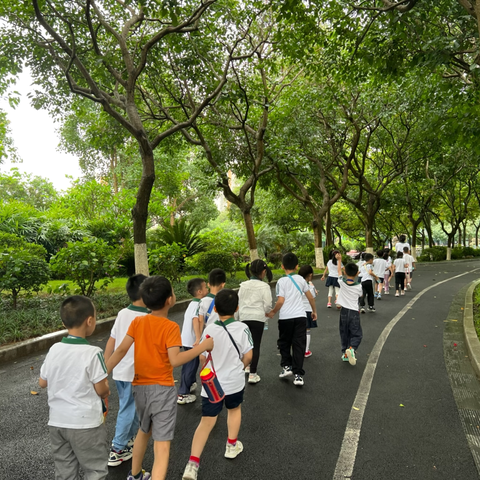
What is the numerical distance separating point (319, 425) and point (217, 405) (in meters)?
1.30

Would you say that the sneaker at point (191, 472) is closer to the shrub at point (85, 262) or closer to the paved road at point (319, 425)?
the paved road at point (319, 425)

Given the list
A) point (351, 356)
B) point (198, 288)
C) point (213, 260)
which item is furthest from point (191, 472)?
point (213, 260)

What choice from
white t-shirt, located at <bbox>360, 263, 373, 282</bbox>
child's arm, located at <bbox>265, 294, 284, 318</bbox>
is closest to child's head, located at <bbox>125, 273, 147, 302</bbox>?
child's arm, located at <bbox>265, 294, 284, 318</bbox>

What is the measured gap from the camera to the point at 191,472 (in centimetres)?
267

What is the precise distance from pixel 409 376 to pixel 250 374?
2.08 metres

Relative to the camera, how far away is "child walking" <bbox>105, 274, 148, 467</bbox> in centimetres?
293

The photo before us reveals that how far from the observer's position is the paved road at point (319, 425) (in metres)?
2.90

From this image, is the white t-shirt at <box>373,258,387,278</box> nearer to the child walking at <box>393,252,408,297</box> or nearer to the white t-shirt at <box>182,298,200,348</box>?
the child walking at <box>393,252,408,297</box>

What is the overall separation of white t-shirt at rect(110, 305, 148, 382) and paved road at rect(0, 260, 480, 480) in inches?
28.7

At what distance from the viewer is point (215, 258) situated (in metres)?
13.1

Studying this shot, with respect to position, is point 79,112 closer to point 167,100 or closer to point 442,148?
point 167,100

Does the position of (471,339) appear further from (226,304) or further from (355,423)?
(226,304)

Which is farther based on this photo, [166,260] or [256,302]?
[166,260]

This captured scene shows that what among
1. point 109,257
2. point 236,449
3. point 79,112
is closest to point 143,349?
point 236,449
